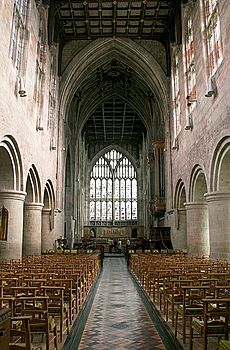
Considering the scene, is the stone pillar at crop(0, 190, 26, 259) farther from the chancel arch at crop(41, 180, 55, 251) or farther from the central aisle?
the chancel arch at crop(41, 180, 55, 251)

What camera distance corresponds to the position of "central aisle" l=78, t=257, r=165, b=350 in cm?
599

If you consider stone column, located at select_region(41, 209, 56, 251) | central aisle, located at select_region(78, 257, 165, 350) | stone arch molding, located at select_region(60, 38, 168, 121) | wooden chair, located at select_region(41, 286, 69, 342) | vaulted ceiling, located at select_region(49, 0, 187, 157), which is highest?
vaulted ceiling, located at select_region(49, 0, 187, 157)

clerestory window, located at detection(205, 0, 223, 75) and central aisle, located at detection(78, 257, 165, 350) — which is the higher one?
clerestory window, located at detection(205, 0, 223, 75)

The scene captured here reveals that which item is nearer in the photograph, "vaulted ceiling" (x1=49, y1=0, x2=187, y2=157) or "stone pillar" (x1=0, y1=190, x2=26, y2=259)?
"stone pillar" (x1=0, y1=190, x2=26, y2=259)

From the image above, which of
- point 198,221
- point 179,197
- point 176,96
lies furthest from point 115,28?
point 198,221

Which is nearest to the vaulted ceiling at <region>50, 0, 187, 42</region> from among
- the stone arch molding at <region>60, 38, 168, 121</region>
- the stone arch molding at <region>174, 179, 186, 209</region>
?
the stone arch molding at <region>60, 38, 168, 121</region>

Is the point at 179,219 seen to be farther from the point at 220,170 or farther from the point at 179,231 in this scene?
the point at 220,170

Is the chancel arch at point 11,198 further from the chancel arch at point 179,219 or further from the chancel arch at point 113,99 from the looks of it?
the chancel arch at point 113,99

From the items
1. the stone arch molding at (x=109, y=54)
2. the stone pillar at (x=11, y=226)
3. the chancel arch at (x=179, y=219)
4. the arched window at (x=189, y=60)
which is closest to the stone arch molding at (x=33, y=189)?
the stone pillar at (x=11, y=226)

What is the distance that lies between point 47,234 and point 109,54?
13.9 m

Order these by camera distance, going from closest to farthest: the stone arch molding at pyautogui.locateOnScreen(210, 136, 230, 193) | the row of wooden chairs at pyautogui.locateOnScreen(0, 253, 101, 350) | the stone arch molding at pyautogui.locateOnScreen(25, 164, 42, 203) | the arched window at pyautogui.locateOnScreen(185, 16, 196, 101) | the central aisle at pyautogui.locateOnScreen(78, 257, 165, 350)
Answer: the row of wooden chairs at pyautogui.locateOnScreen(0, 253, 101, 350) < the central aisle at pyautogui.locateOnScreen(78, 257, 165, 350) < the stone arch molding at pyautogui.locateOnScreen(210, 136, 230, 193) < the arched window at pyautogui.locateOnScreen(185, 16, 196, 101) < the stone arch molding at pyautogui.locateOnScreen(25, 164, 42, 203)

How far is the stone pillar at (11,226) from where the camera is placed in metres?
15.8

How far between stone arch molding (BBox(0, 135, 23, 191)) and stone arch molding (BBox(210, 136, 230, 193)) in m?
8.04

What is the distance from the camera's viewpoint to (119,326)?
7250 mm
